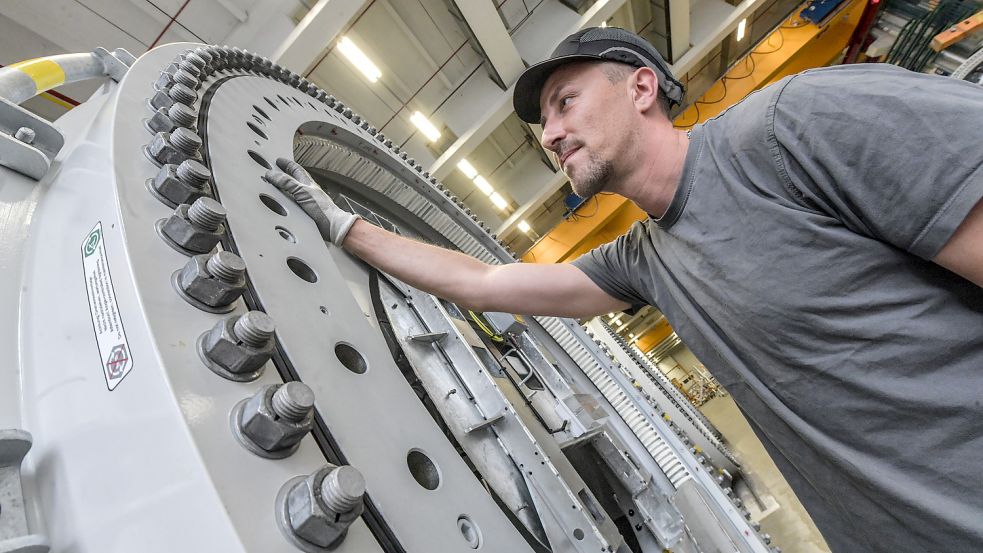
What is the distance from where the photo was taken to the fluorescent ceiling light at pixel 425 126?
166 inches

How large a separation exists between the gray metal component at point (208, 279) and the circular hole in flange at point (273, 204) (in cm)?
47

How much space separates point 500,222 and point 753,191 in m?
5.21

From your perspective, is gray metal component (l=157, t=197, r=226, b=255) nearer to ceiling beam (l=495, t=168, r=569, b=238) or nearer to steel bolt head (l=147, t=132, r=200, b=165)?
steel bolt head (l=147, t=132, r=200, b=165)

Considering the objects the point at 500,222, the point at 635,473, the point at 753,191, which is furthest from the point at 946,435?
the point at 500,222

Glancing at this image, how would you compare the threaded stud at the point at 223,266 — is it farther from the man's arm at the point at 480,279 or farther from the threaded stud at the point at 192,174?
the man's arm at the point at 480,279

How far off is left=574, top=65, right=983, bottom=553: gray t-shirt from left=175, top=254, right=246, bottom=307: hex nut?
2.78 feet

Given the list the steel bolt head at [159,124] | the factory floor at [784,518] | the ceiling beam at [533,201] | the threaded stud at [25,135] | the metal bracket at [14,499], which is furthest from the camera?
the ceiling beam at [533,201]

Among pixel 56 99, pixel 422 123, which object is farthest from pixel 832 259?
pixel 422 123

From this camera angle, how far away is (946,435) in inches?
29.0

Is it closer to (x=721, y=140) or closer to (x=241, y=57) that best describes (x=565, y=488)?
(x=721, y=140)

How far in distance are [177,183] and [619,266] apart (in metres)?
1.03

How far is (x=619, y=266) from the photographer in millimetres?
1327

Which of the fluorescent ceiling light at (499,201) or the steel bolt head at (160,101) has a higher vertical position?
the fluorescent ceiling light at (499,201)

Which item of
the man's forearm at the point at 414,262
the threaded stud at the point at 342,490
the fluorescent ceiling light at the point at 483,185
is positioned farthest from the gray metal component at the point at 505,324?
the fluorescent ceiling light at the point at 483,185
